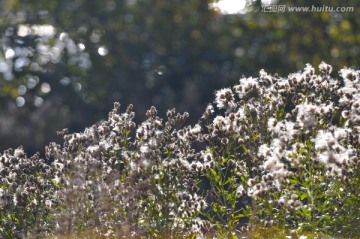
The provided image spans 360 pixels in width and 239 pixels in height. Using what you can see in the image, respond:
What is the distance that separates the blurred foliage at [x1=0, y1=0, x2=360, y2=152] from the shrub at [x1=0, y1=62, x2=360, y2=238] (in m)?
6.05

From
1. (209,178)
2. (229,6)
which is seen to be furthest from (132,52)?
(209,178)

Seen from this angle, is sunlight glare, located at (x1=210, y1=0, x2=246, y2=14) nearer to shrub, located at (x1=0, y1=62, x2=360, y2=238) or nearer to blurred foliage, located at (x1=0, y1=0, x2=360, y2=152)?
blurred foliage, located at (x1=0, y1=0, x2=360, y2=152)

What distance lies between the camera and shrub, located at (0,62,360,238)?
576cm

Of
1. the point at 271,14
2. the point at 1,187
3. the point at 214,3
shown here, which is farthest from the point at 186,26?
the point at 1,187

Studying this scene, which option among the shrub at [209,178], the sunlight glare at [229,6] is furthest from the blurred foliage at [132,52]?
the shrub at [209,178]

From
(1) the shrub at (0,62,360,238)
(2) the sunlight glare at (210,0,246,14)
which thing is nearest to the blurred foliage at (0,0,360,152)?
(2) the sunlight glare at (210,0,246,14)

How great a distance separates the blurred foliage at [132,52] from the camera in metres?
12.8

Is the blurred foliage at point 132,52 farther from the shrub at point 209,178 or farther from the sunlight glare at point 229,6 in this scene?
the shrub at point 209,178

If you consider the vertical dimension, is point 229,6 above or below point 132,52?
above

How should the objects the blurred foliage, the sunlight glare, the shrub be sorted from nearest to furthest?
the shrub < the blurred foliage < the sunlight glare

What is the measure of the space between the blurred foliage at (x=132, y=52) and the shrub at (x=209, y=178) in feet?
19.9

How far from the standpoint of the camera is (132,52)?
46.3ft

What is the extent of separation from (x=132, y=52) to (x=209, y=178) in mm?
7987

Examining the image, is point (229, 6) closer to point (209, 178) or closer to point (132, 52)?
point (132, 52)
